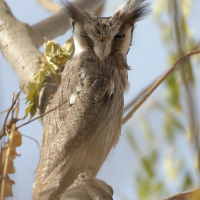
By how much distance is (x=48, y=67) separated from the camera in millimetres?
2863

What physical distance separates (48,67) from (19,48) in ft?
1.00

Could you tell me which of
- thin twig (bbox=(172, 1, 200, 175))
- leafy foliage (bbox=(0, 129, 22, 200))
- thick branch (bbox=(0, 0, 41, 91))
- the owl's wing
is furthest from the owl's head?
thin twig (bbox=(172, 1, 200, 175))

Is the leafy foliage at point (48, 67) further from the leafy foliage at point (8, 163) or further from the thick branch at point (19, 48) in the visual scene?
the leafy foliage at point (8, 163)

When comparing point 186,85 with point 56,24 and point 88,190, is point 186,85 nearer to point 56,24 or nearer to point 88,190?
point 88,190

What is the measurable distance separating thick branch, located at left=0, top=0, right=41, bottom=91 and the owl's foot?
1076mm

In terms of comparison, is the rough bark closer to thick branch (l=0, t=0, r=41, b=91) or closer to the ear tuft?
thick branch (l=0, t=0, r=41, b=91)

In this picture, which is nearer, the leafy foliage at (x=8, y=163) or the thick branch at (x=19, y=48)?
the leafy foliage at (x=8, y=163)

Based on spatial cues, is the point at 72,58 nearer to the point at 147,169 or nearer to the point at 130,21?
the point at 130,21

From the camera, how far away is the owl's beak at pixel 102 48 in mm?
2627

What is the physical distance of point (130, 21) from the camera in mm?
2883

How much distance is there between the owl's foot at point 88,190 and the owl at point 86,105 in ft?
0.71

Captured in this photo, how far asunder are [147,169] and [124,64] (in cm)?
92

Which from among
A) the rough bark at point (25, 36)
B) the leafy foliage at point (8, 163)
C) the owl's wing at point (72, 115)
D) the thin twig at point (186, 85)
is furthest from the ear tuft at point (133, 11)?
the thin twig at point (186, 85)

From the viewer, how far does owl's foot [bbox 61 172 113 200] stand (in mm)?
1687
